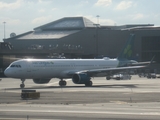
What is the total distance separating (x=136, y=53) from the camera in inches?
6043

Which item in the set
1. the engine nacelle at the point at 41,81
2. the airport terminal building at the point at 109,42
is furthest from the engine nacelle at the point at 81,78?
the airport terminal building at the point at 109,42

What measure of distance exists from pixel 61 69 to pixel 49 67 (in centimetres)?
233

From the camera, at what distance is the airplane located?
6337 centimetres

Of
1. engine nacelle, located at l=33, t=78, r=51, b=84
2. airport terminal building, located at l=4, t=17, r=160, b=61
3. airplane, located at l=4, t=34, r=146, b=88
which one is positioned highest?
airport terminal building, located at l=4, t=17, r=160, b=61

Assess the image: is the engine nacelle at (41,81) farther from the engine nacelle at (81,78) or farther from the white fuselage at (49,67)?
the engine nacelle at (81,78)

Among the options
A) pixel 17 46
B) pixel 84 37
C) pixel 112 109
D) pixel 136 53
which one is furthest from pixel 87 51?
pixel 112 109

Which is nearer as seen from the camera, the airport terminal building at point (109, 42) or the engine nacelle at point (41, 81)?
the engine nacelle at point (41, 81)

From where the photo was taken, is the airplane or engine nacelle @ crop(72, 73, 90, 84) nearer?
the airplane

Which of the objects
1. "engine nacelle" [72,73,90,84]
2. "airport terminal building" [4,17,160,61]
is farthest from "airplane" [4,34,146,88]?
"airport terminal building" [4,17,160,61]

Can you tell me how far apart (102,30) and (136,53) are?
1399 centimetres

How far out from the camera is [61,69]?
67.9m

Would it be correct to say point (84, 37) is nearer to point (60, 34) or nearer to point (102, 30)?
point (102, 30)

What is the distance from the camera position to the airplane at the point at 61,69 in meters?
63.4

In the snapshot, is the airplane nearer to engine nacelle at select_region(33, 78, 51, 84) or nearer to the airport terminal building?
engine nacelle at select_region(33, 78, 51, 84)
